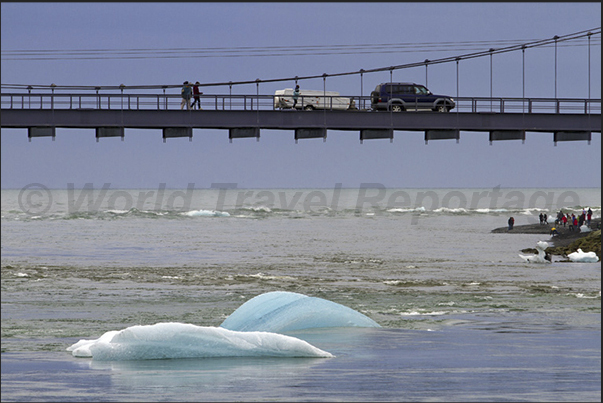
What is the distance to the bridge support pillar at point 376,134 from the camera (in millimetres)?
44719

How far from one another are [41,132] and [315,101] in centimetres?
1450

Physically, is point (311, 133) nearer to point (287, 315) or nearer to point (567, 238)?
point (567, 238)

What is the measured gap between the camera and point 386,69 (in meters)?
60.1

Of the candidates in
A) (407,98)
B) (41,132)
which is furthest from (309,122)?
(41,132)

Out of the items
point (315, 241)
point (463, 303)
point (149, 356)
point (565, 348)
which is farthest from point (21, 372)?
point (315, 241)

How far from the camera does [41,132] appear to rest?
138 ft

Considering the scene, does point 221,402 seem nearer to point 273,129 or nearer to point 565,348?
point 565,348

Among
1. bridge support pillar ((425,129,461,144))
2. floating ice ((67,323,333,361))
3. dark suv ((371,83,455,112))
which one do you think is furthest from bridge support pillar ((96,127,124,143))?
floating ice ((67,323,333,361))

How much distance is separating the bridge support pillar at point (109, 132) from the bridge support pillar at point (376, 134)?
40.8 ft

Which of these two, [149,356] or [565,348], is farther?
[565,348]

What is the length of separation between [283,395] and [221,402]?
2.98 feet

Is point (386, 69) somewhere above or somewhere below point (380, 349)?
above

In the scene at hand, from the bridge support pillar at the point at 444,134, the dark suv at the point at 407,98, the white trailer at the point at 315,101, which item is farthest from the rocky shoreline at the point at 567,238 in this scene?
the white trailer at the point at 315,101

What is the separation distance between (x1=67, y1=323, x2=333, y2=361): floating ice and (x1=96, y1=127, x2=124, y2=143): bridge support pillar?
29.0 m
